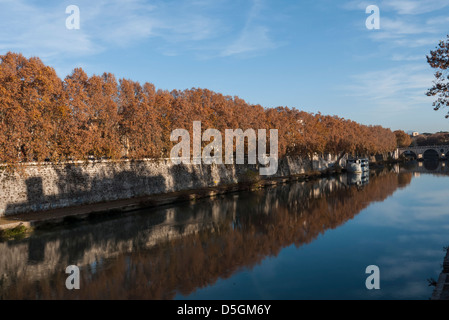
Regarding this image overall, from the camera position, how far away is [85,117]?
3538 cm

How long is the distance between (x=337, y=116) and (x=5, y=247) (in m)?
91.1

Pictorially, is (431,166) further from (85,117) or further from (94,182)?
(85,117)

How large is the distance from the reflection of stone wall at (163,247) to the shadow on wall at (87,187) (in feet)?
19.8

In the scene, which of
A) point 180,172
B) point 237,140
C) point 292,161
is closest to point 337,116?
point 292,161

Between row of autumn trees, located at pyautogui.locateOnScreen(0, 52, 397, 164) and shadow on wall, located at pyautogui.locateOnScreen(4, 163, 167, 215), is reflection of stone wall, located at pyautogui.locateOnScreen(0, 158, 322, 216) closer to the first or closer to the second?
shadow on wall, located at pyautogui.locateOnScreen(4, 163, 167, 215)

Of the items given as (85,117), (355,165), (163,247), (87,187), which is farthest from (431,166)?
(163,247)

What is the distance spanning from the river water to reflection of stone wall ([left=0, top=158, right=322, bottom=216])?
18.1 ft

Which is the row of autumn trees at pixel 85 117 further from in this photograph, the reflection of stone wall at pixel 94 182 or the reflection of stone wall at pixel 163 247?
the reflection of stone wall at pixel 163 247

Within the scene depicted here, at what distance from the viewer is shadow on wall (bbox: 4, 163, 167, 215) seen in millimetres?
31031

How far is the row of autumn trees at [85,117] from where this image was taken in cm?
2867

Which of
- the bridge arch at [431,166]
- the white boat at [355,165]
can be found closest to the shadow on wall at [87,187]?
the white boat at [355,165]

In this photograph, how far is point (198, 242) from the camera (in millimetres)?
23359

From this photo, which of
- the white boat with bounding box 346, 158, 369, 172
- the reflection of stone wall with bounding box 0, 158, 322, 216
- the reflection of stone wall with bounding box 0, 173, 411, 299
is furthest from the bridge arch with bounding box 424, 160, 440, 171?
the reflection of stone wall with bounding box 0, 173, 411, 299
